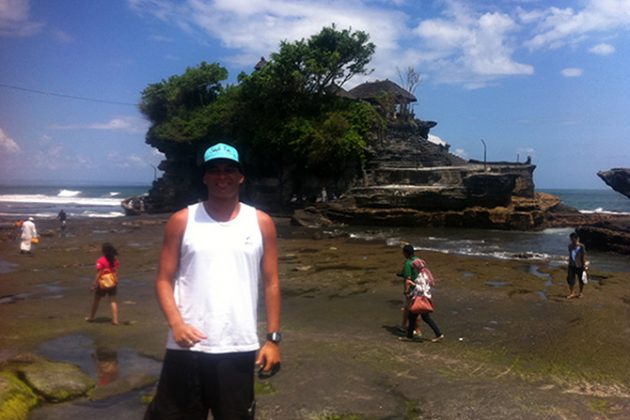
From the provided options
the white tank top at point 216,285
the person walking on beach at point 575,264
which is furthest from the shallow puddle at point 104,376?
the person walking on beach at point 575,264

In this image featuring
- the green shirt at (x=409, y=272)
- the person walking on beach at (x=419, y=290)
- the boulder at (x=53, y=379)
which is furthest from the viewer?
the green shirt at (x=409, y=272)

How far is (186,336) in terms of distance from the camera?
283 cm

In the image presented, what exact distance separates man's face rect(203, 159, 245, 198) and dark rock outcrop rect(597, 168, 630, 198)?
29002 millimetres

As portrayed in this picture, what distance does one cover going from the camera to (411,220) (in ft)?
106

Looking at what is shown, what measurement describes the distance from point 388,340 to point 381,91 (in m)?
36.9

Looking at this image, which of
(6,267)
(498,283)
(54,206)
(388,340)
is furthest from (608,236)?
(54,206)

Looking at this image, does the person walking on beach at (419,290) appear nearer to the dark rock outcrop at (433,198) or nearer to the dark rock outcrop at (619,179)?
the dark rock outcrop at (619,179)

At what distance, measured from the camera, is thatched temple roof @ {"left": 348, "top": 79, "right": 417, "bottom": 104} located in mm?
43062

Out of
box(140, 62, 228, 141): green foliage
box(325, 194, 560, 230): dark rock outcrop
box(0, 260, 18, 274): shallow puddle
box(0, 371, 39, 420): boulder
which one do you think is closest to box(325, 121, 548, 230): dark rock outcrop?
box(325, 194, 560, 230): dark rock outcrop

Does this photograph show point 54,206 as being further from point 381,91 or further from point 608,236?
point 608,236

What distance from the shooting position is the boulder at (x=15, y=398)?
181 inches

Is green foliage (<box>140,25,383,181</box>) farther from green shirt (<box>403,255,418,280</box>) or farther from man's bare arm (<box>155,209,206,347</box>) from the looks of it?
man's bare arm (<box>155,209,206,347</box>)

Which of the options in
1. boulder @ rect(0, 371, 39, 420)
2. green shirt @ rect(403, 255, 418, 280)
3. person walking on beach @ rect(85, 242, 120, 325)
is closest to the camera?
boulder @ rect(0, 371, 39, 420)

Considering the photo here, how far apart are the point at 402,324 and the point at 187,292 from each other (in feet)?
22.6
